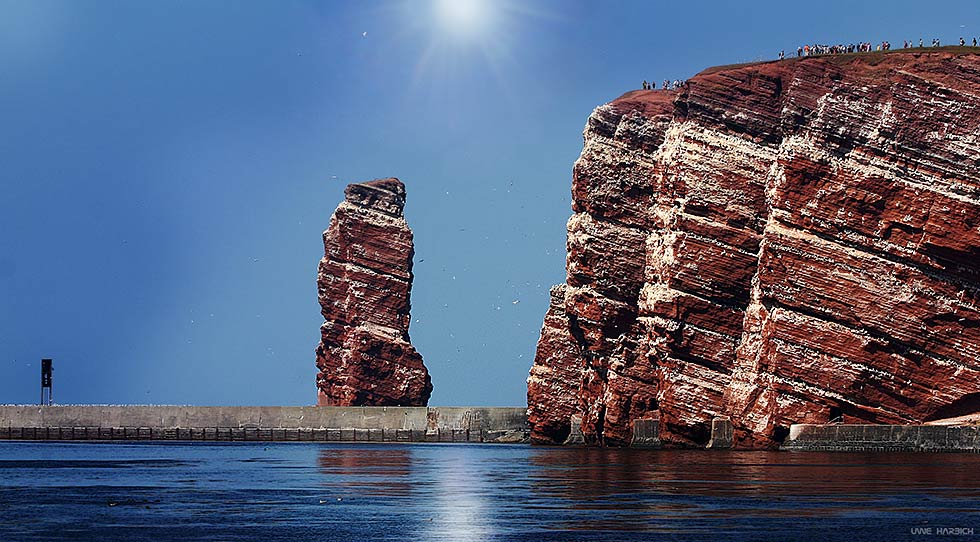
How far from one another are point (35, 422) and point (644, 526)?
118248mm

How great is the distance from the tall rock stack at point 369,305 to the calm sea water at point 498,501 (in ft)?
228

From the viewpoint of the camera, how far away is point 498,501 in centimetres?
4291

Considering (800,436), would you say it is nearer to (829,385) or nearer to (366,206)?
(829,385)

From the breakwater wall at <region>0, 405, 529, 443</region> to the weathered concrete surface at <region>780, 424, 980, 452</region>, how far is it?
157 feet

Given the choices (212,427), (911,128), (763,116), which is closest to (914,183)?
(911,128)

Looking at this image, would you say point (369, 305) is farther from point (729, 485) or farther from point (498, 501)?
point (498, 501)

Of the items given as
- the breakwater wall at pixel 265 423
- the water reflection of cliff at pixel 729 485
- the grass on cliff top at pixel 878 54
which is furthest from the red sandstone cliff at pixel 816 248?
the breakwater wall at pixel 265 423

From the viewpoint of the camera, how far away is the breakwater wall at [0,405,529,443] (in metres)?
134

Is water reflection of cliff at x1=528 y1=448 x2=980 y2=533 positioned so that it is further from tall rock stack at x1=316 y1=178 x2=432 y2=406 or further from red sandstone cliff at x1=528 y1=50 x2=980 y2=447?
tall rock stack at x1=316 y1=178 x2=432 y2=406

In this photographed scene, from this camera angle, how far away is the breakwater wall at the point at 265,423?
133625 millimetres

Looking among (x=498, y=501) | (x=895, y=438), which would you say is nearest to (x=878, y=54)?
(x=895, y=438)

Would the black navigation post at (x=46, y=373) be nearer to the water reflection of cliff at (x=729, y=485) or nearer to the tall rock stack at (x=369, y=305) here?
the tall rock stack at (x=369, y=305)

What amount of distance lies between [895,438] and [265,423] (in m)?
68.5

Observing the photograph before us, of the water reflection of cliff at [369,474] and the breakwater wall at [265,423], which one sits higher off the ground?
the breakwater wall at [265,423]
